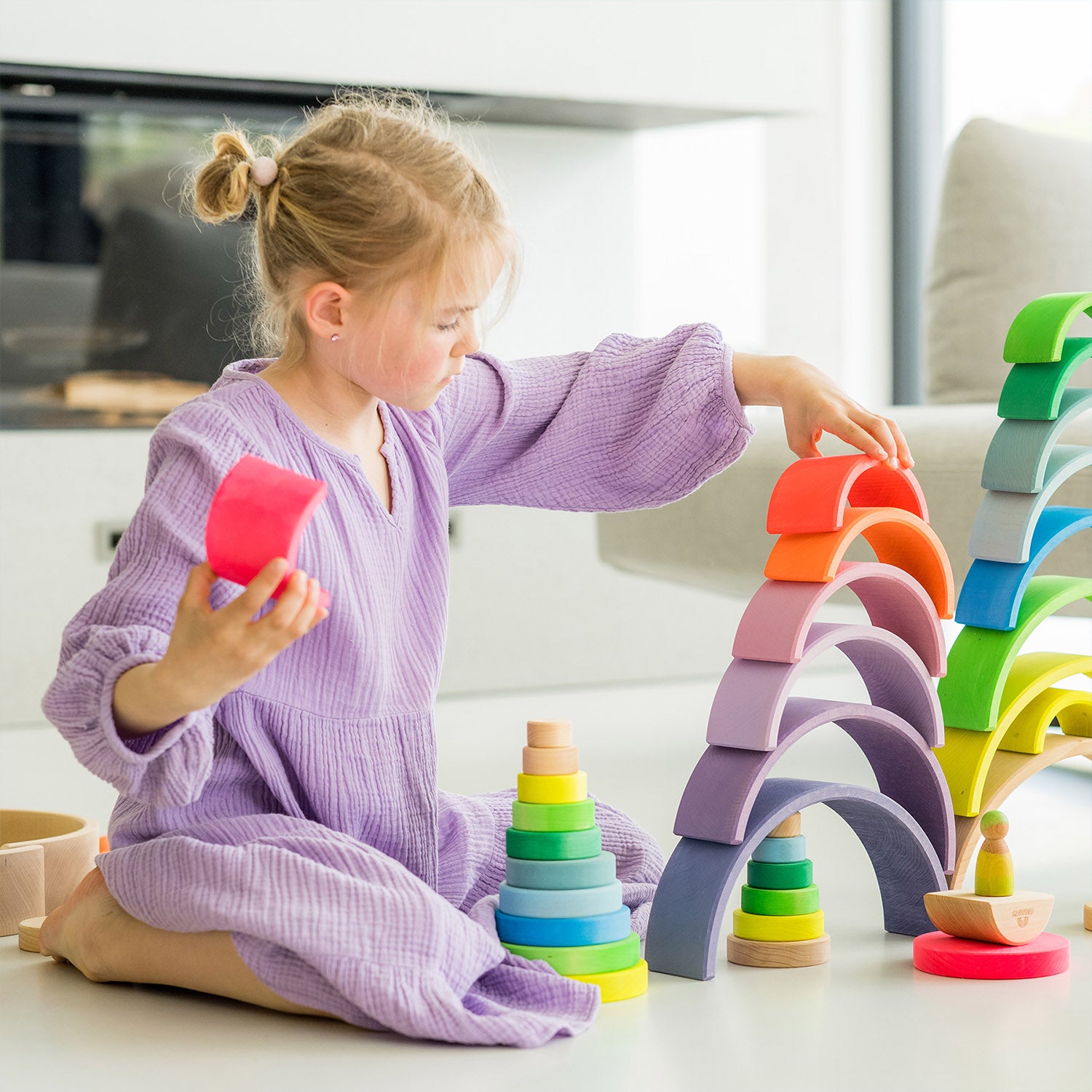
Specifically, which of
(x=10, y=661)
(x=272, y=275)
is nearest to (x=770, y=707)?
(x=272, y=275)

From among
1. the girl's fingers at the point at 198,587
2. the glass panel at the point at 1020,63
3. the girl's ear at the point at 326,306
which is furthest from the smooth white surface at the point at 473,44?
the girl's fingers at the point at 198,587

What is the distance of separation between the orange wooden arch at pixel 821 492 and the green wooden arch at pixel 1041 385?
0.34 feet

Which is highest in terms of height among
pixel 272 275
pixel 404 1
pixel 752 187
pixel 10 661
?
pixel 404 1

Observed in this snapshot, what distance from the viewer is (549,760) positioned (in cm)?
95

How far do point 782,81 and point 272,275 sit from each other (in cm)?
176

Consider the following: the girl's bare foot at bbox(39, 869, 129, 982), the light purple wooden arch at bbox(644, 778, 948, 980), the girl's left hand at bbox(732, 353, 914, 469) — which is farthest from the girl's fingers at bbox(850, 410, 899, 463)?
the girl's bare foot at bbox(39, 869, 129, 982)

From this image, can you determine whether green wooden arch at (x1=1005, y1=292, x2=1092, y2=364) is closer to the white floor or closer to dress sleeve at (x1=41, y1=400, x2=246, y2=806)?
the white floor

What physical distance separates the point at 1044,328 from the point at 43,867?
0.84 metres

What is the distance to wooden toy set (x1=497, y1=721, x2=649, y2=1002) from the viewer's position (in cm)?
94

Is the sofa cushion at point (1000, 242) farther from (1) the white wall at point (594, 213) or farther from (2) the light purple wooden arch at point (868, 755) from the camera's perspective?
(2) the light purple wooden arch at point (868, 755)

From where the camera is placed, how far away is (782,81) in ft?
8.54

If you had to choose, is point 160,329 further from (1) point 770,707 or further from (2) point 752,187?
(1) point 770,707

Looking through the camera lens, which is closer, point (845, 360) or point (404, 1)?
point (404, 1)

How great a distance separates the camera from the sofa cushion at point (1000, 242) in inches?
77.8
